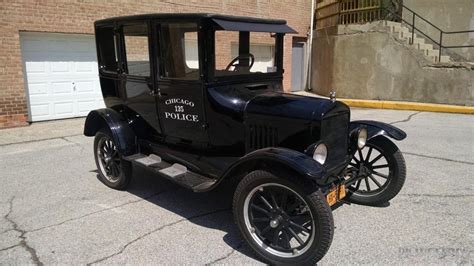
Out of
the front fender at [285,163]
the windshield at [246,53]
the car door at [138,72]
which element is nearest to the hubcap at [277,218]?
the front fender at [285,163]

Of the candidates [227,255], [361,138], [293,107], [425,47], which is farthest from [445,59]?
[227,255]

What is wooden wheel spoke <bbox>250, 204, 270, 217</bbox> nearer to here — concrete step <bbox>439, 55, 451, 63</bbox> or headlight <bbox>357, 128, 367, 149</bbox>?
headlight <bbox>357, 128, 367, 149</bbox>

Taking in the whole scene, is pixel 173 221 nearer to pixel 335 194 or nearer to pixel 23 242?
pixel 23 242

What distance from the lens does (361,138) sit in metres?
A: 3.83

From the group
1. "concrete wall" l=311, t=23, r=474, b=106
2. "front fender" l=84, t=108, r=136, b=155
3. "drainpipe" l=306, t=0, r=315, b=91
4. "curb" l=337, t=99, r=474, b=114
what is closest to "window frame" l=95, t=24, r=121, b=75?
"front fender" l=84, t=108, r=136, b=155

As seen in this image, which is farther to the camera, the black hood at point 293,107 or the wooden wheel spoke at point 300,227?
the black hood at point 293,107

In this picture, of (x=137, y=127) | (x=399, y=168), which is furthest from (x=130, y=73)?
(x=399, y=168)

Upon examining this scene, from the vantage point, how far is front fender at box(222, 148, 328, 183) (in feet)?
9.33

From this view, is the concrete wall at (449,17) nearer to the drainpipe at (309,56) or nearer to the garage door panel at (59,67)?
the drainpipe at (309,56)

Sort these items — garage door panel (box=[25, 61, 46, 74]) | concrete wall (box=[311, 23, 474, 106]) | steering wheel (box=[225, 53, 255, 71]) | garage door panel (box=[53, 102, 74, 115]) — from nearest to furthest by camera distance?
steering wheel (box=[225, 53, 255, 71]), garage door panel (box=[25, 61, 46, 74]), garage door panel (box=[53, 102, 74, 115]), concrete wall (box=[311, 23, 474, 106])

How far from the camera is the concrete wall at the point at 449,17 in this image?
12250mm

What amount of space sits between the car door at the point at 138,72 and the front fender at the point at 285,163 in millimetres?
1505

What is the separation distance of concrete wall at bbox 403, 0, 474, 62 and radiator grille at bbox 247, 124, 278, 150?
1146cm

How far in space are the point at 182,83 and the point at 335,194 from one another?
5.86 feet
